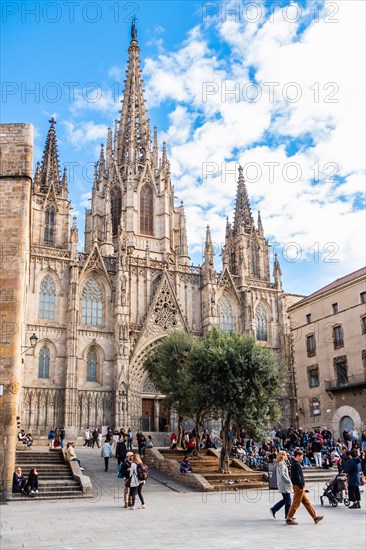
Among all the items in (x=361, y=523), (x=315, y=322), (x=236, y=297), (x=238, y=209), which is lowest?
(x=361, y=523)

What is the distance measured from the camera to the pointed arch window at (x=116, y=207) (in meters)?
47.2

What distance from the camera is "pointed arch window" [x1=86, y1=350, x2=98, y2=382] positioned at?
1505 inches

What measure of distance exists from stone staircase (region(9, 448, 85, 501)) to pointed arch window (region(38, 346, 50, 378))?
15110 millimetres

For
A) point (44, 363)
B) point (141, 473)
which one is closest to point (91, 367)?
point (44, 363)

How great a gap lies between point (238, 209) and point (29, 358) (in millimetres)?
26452

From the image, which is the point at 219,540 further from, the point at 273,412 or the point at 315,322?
the point at 315,322

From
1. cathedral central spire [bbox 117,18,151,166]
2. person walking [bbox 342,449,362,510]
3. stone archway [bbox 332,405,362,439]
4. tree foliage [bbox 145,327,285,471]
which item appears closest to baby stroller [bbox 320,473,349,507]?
person walking [bbox 342,449,362,510]

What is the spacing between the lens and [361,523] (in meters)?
11.0

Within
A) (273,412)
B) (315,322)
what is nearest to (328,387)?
(315,322)

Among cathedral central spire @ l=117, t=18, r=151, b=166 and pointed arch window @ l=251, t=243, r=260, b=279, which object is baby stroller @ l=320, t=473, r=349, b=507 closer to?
pointed arch window @ l=251, t=243, r=260, b=279

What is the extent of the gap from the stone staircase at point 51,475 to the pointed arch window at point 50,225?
2199cm

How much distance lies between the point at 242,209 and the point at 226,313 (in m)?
12.8

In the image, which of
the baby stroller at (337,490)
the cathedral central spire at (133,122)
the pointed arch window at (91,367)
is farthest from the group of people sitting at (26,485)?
the cathedral central spire at (133,122)

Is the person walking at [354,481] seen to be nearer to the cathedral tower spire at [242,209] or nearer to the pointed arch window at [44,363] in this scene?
the pointed arch window at [44,363]
